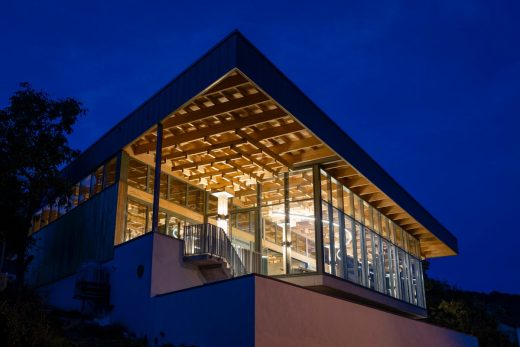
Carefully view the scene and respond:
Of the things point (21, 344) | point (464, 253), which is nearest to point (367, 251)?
point (21, 344)

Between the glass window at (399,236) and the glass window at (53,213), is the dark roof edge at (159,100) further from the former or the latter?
the glass window at (399,236)

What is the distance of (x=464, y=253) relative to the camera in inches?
5851

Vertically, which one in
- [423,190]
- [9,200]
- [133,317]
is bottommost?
[133,317]

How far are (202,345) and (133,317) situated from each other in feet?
11.7

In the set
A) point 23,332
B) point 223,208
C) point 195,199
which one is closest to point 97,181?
point 195,199

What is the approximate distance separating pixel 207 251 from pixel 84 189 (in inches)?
286

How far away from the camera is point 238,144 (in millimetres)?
17141

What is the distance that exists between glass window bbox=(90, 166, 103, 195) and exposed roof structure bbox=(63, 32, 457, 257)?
37 cm

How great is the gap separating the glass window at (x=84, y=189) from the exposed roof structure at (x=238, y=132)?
406mm

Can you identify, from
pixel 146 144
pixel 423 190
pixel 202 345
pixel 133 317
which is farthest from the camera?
pixel 423 190

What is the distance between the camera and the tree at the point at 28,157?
1975 centimetres

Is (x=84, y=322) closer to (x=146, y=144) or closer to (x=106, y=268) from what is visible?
(x=106, y=268)

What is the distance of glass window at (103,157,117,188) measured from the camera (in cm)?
1880

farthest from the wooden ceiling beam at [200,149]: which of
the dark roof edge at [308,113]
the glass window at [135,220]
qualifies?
the dark roof edge at [308,113]
